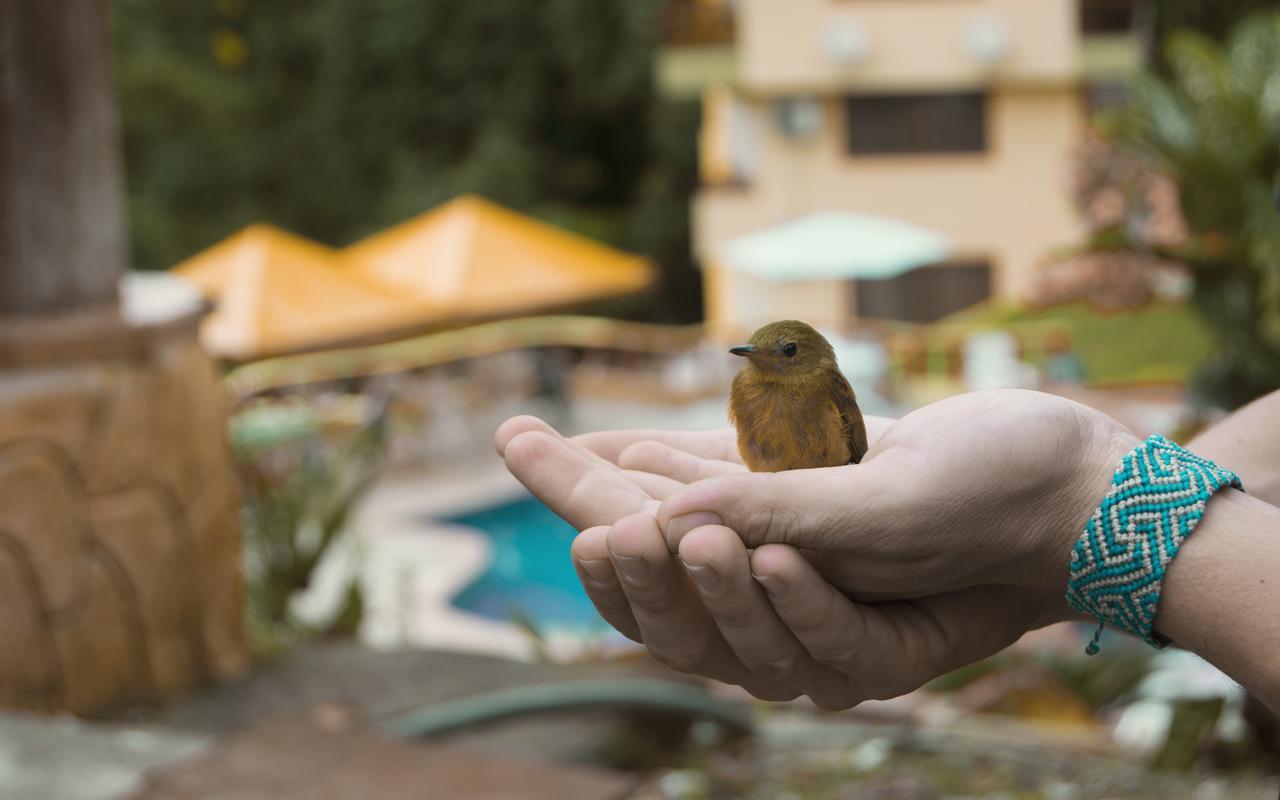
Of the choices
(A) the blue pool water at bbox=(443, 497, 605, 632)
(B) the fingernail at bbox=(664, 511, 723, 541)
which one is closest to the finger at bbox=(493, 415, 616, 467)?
(B) the fingernail at bbox=(664, 511, 723, 541)

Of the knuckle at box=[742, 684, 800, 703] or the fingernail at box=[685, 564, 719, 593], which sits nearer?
the fingernail at box=[685, 564, 719, 593]

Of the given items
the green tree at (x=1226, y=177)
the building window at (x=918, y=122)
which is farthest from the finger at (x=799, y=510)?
the building window at (x=918, y=122)

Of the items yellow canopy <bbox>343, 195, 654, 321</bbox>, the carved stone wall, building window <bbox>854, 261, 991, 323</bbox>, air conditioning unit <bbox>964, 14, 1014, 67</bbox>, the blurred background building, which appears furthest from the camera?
building window <bbox>854, 261, 991, 323</bbox>

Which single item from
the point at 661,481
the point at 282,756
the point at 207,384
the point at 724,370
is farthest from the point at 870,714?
the point at 724,370

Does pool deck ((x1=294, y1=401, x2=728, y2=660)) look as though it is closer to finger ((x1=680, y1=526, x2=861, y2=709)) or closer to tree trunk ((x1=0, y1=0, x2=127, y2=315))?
tree trunk ((x1=0, y1=0, x2=127, y2=315))

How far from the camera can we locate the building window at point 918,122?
1948 centimetres

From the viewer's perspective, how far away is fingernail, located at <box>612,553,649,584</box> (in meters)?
1.42

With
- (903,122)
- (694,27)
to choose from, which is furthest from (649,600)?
(903,122)

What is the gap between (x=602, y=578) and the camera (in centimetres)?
149

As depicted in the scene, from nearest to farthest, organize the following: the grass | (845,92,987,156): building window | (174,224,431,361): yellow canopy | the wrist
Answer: the wrist → (174,224,431,361): yellow canopy → the grass → (845,92,987,156): building window

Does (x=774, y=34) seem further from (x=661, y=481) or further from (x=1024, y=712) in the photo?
(x=661, y=481)

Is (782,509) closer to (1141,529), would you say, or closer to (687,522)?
(687,522)

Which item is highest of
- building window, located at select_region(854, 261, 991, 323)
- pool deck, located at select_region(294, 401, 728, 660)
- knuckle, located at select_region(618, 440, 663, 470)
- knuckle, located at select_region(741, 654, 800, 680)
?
knuckle, located at select_region(618, 440, 663, 470)

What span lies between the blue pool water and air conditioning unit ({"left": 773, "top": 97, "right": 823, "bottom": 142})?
715cm
